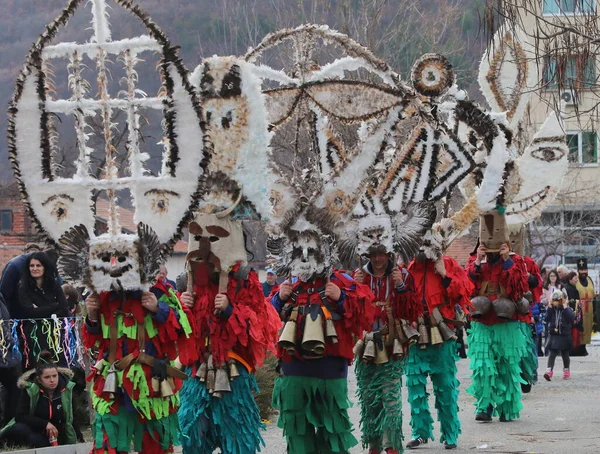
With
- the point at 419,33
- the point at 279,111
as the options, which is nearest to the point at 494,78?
the point at 279,111

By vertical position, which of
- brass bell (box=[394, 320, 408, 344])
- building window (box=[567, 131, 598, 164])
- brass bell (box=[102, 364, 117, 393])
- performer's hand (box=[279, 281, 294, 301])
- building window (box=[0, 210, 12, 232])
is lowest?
brass bell (box=[102, 364, 117, 393])

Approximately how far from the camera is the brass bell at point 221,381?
8510mm

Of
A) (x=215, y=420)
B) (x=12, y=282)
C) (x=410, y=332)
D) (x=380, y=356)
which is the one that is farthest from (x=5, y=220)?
(x=215, y=420)

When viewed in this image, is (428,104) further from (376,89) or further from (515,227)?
(515,227)

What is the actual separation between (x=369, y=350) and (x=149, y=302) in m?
2.39

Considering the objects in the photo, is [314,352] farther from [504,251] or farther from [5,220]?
[5,220]

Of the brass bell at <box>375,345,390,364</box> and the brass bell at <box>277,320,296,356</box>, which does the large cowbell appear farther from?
the brass bell at <box>375,345,390,364</box>

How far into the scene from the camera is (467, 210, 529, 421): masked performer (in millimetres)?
12016

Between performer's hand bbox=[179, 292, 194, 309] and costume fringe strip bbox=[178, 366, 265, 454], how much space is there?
53 cm

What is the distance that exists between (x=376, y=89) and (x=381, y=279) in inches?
59.8

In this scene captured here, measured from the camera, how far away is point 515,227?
14055 mm

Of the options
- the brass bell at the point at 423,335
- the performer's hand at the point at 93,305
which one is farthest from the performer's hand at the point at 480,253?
the performer's hand at the point at 93,305

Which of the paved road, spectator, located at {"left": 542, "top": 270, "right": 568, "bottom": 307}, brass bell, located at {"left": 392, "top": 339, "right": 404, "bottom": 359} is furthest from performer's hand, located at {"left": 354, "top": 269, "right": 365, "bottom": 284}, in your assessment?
spectator, located at {"left": 542, "top": 270, "right": 568, "bottom": 307}

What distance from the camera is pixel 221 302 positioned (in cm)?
851
